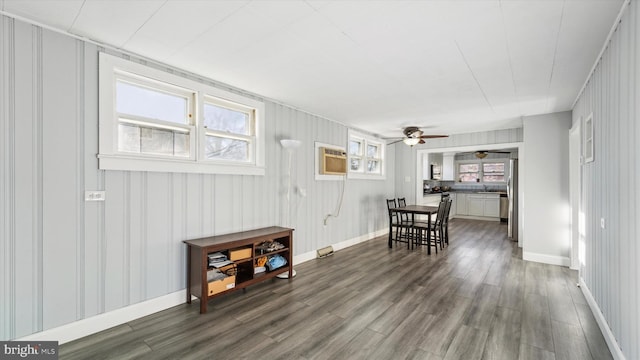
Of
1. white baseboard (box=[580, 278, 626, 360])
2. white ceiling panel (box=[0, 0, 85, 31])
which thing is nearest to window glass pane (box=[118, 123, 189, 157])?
white ceiling panel (box=[0, 0, 85, 31])

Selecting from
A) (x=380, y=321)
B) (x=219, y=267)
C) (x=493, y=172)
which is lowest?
(x=380, y=321)

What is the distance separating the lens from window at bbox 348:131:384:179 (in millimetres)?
5946

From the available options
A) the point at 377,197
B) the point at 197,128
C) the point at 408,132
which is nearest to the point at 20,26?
the point at 197,128

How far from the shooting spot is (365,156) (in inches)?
249

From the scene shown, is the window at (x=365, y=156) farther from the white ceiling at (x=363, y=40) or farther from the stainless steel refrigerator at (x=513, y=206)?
the stainless steel refrigerator at (x=513, y=206)

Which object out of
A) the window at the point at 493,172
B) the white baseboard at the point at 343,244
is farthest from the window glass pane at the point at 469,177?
the white baseboard at the point at 343,244

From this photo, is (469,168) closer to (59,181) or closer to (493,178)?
(493,178)

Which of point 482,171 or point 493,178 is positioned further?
point 482,171

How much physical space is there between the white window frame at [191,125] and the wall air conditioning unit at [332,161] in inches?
53.1

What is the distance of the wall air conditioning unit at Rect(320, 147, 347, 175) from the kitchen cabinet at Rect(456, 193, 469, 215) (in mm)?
6399

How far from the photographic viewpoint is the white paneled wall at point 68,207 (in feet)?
6.63

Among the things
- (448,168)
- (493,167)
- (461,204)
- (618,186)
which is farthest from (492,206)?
(618,186)

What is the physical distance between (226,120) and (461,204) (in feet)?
29.6

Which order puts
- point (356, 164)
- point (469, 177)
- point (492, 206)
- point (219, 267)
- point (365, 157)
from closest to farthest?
point (219, 267) → point (356, 164) → point (365, 157) → point (492, 206) → point (469, 177)
